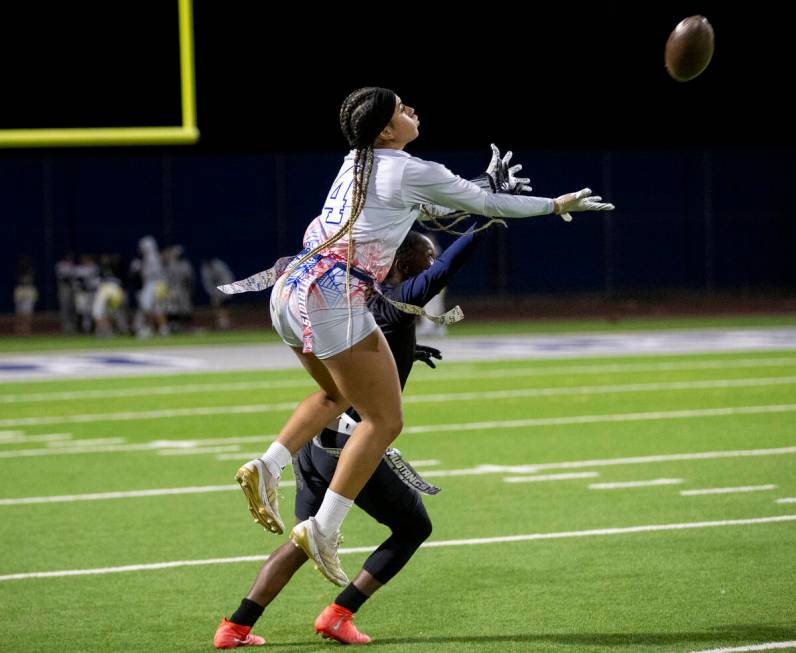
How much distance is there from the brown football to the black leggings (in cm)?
261

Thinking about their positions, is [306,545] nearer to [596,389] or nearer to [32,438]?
[32,438]

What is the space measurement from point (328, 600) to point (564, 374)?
10596 mm

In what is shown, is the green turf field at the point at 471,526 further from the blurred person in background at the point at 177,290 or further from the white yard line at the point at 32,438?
the blurred person in background at the point at 177,290

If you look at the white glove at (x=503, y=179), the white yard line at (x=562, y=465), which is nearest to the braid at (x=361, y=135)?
the white glove at (x=503, y=179)

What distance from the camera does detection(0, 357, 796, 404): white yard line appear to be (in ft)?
50.7

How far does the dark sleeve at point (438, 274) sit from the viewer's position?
5426 mm

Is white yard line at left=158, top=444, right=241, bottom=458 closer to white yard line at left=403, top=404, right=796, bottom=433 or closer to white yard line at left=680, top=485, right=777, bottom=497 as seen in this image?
white yard line at left=403, top=404, right=796, bottom=433

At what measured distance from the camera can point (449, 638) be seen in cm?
560

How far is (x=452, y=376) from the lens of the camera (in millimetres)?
16734

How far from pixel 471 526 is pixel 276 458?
9.31 ft

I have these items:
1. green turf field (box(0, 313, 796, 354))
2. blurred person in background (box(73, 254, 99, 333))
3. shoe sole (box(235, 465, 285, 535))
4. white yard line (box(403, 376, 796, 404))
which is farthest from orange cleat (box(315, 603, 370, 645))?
blurred person in background (box(73, 254, 99, 333))

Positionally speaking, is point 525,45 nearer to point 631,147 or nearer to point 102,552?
point 631,147

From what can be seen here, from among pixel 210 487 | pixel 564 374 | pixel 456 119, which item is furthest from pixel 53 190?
pixel 210 487

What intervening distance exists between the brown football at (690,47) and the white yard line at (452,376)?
30.6ft
